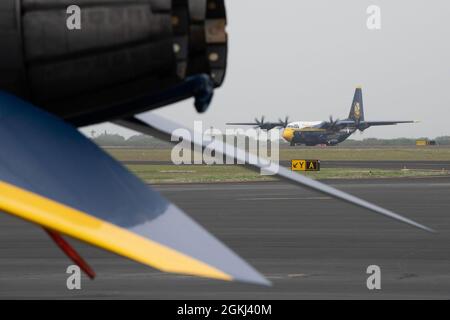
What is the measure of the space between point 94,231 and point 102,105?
1543mm

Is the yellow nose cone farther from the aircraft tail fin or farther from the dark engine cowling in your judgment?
the dark engine cowling

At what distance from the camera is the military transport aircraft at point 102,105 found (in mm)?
3641

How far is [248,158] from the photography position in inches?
228

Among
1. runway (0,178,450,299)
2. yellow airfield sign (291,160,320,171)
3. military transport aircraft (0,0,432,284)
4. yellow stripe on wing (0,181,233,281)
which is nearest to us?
yellow stripe on wing (0,181,233,281)

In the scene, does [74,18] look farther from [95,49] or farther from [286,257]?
[286,257]

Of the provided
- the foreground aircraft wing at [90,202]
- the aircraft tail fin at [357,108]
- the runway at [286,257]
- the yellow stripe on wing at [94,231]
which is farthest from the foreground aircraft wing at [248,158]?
the aircraft tail fin at [357,108]

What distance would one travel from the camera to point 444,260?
19.3 m

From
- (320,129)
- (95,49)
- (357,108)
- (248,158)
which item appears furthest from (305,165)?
(357,108)

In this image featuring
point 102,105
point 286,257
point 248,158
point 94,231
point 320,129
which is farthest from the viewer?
point 320,129

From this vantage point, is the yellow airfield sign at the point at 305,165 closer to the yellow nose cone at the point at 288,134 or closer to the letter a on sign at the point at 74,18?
the letter a on sign at the point at 74,18

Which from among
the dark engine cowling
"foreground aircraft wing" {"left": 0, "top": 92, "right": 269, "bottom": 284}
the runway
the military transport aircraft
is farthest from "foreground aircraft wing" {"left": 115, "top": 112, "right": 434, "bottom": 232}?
the runway

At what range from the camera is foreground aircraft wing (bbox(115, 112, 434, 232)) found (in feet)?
18.1
